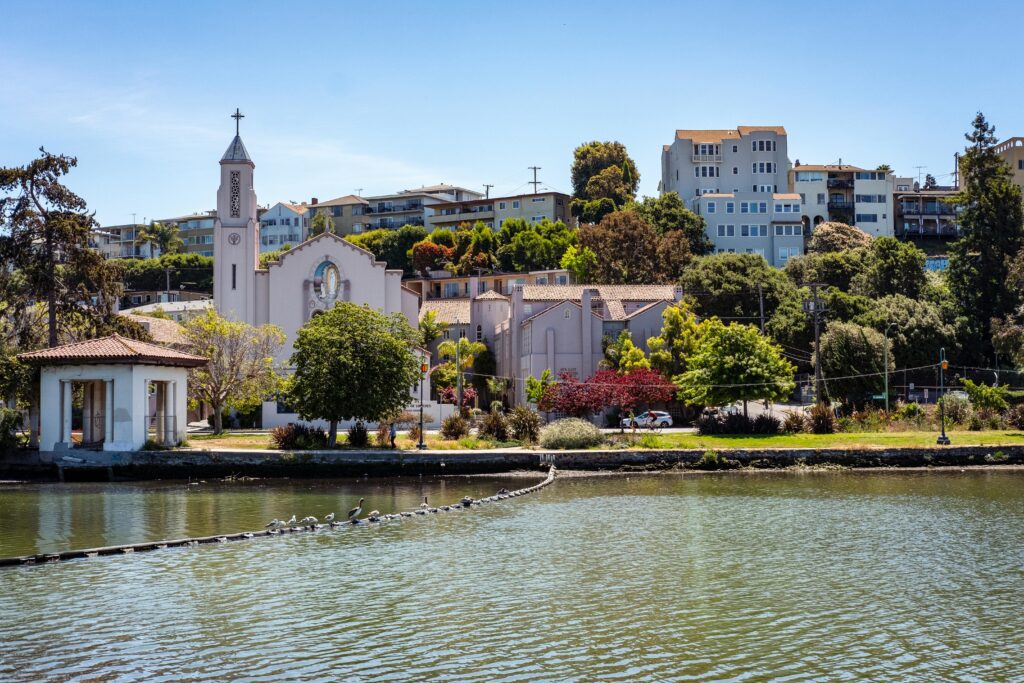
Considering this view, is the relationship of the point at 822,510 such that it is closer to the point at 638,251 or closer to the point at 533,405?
the point at 533,405

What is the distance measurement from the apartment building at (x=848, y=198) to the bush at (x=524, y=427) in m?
74.7

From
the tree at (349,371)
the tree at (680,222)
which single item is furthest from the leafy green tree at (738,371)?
the tree at (680,222)

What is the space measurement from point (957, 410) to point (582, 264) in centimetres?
4691

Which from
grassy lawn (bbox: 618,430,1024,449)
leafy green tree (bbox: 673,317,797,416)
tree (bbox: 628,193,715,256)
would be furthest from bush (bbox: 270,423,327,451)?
tree (bbox: 628,193,715,256)

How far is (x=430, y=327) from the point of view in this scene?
3361 inches

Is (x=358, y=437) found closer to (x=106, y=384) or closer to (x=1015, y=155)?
(x=106, y=384)

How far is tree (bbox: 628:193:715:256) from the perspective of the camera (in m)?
111

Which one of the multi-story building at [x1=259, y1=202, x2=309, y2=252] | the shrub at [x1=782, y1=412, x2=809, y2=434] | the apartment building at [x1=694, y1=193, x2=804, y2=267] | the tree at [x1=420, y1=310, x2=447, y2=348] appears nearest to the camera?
the shrub at [x1=782, y1=412, x2=809, y2=434]

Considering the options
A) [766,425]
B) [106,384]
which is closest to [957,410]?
[766,425]

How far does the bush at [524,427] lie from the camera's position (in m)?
55.6

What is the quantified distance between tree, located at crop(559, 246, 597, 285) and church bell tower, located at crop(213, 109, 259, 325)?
34.0 meters

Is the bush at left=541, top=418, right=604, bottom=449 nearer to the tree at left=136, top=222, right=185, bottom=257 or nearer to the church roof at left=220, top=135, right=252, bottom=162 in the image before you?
the church roof at left=220, top=135, right=252, bottom=162

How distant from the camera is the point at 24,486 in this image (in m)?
46.1

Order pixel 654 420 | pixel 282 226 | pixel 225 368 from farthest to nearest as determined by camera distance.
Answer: pixel 282 226
pixel 654 420
pixel 225 368
